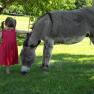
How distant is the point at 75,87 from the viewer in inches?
354

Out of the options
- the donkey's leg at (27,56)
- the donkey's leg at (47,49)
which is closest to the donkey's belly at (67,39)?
the donkey's leg at (47,49)

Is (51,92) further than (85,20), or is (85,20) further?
(85,20)

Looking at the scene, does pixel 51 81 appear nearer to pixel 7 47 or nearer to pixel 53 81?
pixel 53 81

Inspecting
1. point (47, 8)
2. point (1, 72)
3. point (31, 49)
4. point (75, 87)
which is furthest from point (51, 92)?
point (47, 8)

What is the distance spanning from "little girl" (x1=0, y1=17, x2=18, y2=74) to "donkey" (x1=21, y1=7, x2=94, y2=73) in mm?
352

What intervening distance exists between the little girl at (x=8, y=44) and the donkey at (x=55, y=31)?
352 mm

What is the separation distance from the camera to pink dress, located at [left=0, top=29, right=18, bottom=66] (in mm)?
10125

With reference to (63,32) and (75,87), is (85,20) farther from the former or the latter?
(75,87)

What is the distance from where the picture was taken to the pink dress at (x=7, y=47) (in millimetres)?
10125

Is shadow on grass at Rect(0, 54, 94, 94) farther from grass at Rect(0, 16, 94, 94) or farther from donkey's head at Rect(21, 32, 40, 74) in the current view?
donkey's head at Rect(21, 32, 40, 74)

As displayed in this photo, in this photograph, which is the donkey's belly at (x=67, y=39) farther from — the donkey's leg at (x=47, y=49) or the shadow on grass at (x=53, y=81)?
the shadow on grass at (x=53, y=81)

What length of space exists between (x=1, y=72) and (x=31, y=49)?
4.04 ft

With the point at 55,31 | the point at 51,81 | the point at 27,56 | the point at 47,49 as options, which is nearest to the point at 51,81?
the point at 51,81

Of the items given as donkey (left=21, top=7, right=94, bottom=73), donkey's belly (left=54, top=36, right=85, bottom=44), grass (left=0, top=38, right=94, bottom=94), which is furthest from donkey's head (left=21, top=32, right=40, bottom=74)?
donkey's belly (left=54, top=36, right=85, bottom=44)
